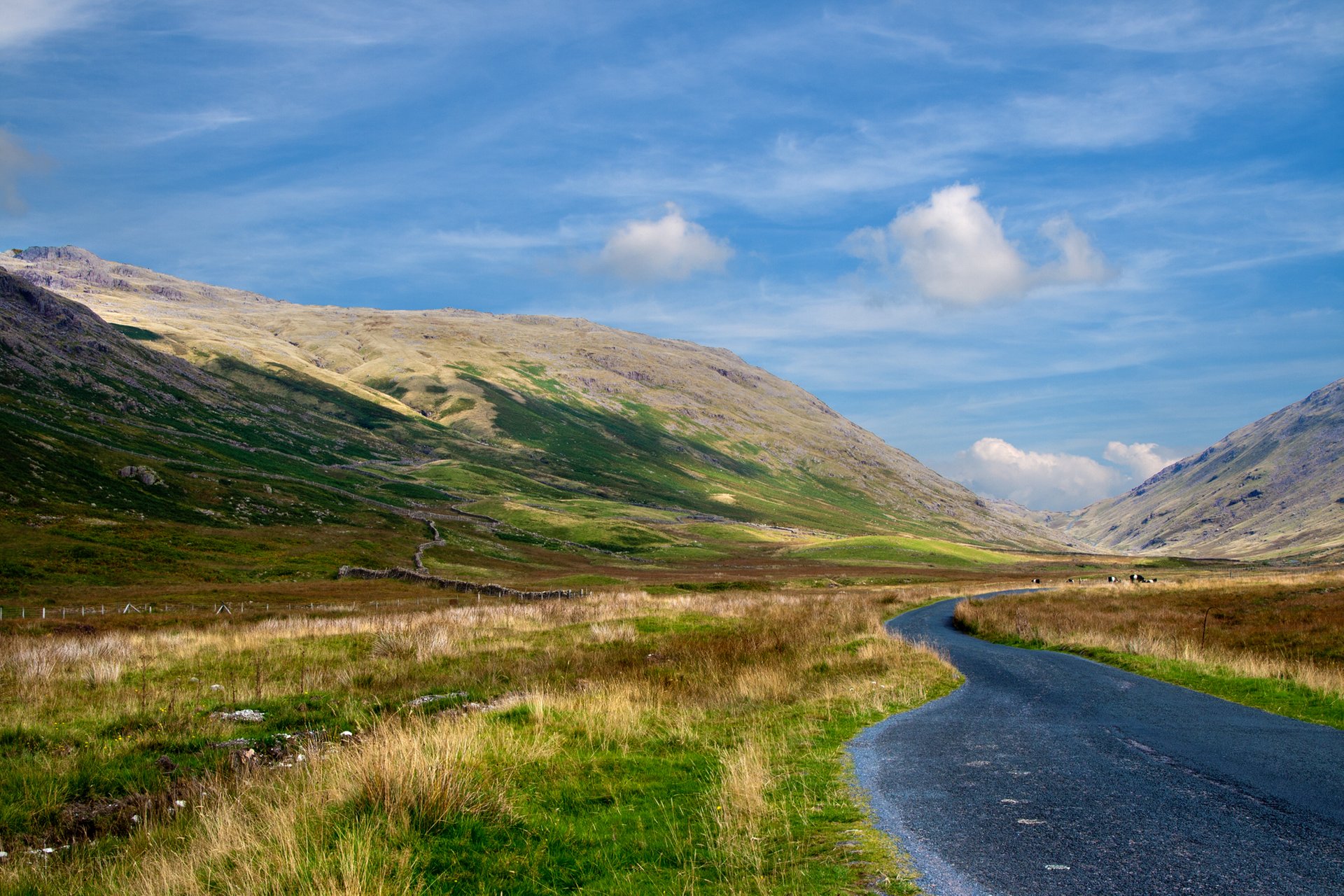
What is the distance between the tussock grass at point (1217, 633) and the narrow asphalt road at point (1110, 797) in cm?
294

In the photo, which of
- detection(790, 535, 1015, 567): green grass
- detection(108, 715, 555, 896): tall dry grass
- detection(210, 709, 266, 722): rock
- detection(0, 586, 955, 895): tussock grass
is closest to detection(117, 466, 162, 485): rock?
detection(0, 586, 955, 895): tussock grass

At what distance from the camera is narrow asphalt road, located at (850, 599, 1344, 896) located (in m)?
7.20

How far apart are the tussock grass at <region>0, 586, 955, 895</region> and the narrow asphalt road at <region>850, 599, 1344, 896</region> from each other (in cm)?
96

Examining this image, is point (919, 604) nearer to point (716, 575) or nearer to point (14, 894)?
point (716, 575)

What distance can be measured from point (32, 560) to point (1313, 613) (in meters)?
88.1

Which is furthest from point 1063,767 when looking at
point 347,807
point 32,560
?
point 32,560

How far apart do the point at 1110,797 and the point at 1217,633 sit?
28456 mm

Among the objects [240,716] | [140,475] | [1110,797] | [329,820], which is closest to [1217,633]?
[1110,797]

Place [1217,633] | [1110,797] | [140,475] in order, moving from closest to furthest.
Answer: [1110,797] < [1217,633] < [140,475]

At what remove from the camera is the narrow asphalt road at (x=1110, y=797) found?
7.20m

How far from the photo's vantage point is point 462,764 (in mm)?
10398

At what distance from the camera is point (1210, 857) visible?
7.54 meters

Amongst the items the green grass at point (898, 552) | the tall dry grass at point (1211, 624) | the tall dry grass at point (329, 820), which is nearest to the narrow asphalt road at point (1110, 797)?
the tall dry grass at point (329, 820)

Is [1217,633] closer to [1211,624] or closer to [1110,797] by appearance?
[1211,624]
